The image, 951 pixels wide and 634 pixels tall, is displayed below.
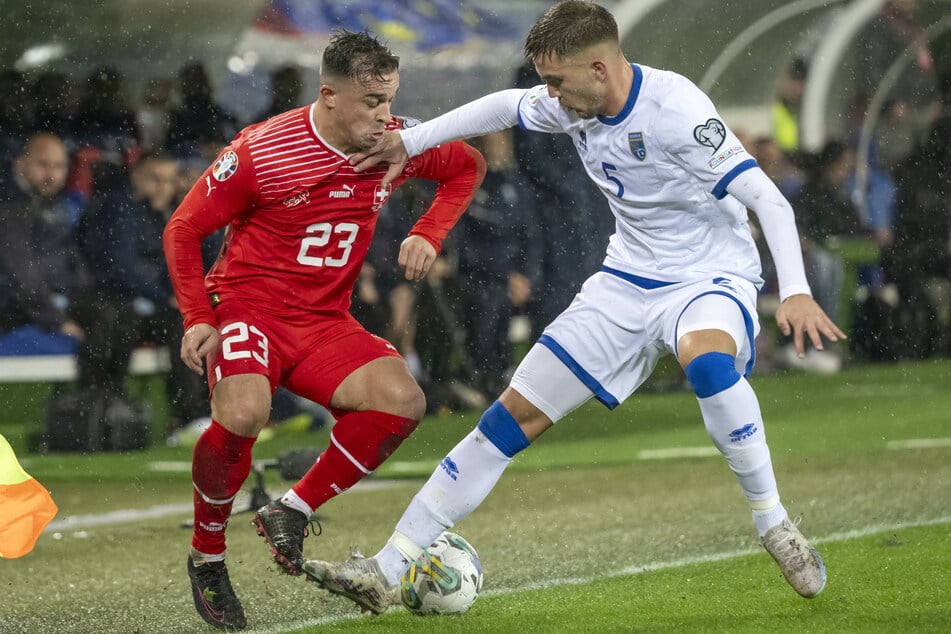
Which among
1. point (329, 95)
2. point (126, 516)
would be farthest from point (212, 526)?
point (126, 516)

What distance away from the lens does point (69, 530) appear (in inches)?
283

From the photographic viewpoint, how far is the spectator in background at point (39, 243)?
868 cm

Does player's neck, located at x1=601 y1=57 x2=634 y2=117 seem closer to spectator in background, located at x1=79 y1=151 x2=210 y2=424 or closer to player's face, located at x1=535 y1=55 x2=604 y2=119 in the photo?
player's face, located at x1=535 y1=55 x2=604 y2=119

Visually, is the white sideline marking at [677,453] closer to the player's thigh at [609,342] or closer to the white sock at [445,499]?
the player's thigh at [609,342]

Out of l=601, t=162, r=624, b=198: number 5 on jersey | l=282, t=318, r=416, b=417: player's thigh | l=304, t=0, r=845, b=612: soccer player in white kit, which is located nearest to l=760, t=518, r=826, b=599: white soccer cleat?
l=304, t=0, r=845, b=612: soccer player in white kit

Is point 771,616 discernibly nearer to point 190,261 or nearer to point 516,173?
point 190,261

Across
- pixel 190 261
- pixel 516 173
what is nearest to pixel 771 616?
pixel 190 261

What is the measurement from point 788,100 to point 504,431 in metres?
10.1

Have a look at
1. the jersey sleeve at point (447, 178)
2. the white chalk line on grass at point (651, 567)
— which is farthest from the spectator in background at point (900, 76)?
the jersey sleeve at point (447, 178)

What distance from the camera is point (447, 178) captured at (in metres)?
5.59

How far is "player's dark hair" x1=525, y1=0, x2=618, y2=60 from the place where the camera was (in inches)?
187

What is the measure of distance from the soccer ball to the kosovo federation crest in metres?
1.43

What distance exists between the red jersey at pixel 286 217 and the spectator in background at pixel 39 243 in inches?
143

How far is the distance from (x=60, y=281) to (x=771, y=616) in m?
5.37
